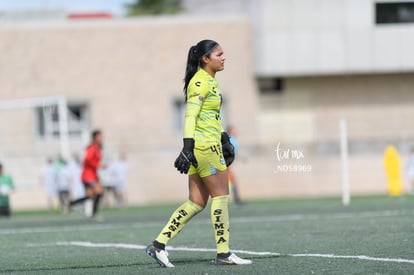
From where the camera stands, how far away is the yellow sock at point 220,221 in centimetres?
1050

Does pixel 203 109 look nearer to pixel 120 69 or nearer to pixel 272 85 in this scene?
pixel 120 69

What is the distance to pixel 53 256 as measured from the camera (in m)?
12.5

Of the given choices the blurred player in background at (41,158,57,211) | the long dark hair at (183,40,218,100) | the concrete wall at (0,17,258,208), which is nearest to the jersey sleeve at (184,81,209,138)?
the long dark hair at (183,40,218,100)

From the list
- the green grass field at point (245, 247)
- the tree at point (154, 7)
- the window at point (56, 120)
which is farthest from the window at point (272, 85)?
the green grass field at point (245, 247)

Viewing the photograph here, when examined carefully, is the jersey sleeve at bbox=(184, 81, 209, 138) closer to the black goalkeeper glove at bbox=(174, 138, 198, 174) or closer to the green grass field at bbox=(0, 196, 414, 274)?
the black goalkeeper glove at bbox=(174, 138, 198, 174)

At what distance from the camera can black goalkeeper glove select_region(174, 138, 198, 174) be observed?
10.1m

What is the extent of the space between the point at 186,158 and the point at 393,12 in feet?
118

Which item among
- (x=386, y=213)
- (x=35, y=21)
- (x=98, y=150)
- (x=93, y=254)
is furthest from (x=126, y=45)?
(x=93, y=254)

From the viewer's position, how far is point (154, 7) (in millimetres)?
61938

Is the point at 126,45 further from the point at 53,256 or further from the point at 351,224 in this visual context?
the point at 53,256

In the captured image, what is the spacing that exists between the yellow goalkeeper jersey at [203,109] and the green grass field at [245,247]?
1193 mm

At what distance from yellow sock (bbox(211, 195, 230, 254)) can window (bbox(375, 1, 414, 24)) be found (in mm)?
35160

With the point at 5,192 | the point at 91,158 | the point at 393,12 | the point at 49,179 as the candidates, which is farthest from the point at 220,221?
the point at 393,12

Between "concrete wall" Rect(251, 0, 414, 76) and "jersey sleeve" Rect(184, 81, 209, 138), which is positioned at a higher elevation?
"concrete wall" Rect(251, 0, 414, 76)
